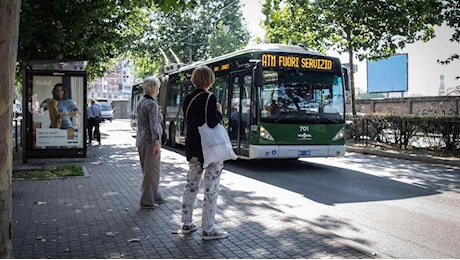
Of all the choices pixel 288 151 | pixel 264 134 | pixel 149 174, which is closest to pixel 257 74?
pixel 264 134

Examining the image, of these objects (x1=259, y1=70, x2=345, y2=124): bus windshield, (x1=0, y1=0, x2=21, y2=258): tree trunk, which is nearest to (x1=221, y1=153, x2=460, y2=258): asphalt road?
(x1=259, y1=70, x2=345, y2=124): bus windshield

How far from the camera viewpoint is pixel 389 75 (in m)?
35.2

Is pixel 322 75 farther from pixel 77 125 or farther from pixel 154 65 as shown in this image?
pixel 154 65

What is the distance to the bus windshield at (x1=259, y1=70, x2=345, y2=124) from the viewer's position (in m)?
11.3

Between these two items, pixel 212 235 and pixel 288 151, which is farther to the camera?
pixel 288 151

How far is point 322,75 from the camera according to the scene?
11750 mm

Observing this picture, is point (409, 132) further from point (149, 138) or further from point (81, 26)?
point (149, 138)

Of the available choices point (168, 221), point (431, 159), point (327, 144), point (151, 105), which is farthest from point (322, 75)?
point (168, 221)

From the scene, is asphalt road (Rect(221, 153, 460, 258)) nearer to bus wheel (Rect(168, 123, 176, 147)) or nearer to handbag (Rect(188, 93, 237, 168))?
handbag (Rect(188, 93, 237, 168))

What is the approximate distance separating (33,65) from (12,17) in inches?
364

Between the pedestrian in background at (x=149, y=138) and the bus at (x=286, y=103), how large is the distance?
178 inches

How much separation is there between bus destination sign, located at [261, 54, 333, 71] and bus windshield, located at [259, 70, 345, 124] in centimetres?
15

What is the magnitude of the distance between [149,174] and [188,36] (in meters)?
33.3

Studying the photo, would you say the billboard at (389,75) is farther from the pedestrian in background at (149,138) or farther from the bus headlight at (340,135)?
the pedestrian in background at (149,138)
